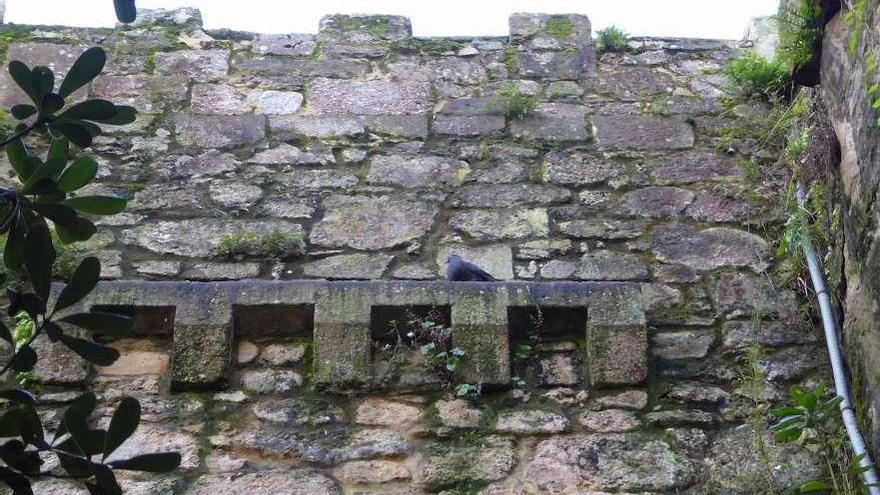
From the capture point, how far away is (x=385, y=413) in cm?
363

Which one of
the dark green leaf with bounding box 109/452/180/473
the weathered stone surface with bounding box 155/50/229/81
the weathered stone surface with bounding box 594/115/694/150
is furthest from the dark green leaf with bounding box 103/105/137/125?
the weathered stone surface with bounding box 155/50/229/81

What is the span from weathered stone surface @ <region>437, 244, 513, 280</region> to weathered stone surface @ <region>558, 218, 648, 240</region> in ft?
0.92

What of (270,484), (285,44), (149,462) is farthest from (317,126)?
(149,462)

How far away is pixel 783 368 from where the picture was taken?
12.8 ft

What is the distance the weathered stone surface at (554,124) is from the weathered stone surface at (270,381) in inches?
69.8

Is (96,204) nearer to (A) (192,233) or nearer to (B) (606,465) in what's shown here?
(B) (606,465)

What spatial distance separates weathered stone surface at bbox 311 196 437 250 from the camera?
447 cm

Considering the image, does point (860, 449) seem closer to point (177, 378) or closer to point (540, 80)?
point (177, 378)

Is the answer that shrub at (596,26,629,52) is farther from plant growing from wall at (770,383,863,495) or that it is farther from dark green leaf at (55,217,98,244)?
dark green leaf at (55,217,98,244)

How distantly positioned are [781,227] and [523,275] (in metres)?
1.06

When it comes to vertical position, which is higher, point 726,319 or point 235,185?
point 235,185

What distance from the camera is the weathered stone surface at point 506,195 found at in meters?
4.66

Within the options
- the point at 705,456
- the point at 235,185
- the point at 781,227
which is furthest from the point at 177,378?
the point at 781,227

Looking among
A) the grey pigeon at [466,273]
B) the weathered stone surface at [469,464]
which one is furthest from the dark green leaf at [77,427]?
the grey pigeon at [466,273]
